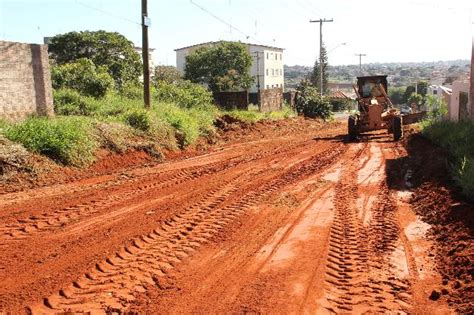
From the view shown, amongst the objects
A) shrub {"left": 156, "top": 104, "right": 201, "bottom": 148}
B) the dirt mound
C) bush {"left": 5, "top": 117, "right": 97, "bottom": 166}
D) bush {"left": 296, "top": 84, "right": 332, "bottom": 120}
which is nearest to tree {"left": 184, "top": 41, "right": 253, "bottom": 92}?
bush {"left": 296, "top": 84, "right": 332, "bottom": 120}

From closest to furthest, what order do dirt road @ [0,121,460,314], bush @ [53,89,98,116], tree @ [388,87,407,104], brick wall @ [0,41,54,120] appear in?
dirt road @ [0,121,460,314], brick wall @ [0,41,54,120], bush @ [53,89,98,116], tree @ [388,87,407,104]

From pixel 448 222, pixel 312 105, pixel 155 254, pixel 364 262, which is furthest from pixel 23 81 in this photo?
pixel 312 105

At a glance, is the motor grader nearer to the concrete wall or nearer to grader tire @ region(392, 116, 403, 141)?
grader tire @ region(392, 116, 403, 141)

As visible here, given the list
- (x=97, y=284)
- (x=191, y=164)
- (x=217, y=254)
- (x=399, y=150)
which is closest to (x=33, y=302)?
(x=97, y=284)

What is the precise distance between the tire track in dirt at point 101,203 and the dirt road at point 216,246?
3 centimetres

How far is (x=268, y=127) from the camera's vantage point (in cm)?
2609

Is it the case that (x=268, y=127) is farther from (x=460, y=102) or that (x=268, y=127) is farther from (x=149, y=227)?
(x=149, y=227)

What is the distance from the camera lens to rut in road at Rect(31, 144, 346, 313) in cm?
→ 532

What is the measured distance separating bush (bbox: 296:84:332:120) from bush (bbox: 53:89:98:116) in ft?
68.6

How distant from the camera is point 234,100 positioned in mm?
31281

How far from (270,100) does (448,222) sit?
29.8 metres

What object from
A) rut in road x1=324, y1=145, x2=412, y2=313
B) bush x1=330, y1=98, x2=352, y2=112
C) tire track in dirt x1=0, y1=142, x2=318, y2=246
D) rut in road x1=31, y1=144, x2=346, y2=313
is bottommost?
rut in road x1=324, y1=145, x2=412, y2=313

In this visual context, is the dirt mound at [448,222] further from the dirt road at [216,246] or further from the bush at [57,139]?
the bush at [57,139]

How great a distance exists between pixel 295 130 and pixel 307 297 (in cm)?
2129
